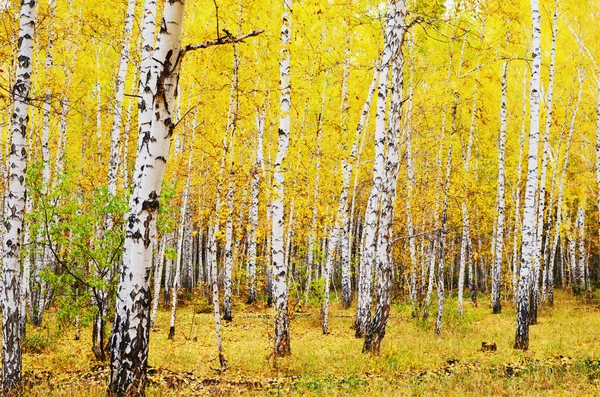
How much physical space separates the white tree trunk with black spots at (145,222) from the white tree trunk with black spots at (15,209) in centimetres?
227

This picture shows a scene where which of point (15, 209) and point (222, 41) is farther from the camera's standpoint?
point (15, 209)

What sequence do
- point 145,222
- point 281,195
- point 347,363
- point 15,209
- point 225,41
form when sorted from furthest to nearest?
point 281,195 < point 347,363 < point 15,209 < point 145,222 < point 225,41

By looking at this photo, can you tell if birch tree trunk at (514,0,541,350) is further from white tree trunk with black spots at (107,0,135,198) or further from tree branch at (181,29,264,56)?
white tree trunk with black spots at (107,0,135,198)

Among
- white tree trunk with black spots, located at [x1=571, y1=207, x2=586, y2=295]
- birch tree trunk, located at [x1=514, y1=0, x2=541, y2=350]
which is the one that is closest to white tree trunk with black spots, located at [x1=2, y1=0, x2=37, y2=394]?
birch tree trunk, located at [x1=514, y1=0, x2=541, y2=350]

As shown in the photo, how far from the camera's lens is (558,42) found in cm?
1952

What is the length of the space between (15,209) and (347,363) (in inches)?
231

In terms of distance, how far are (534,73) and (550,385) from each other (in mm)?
6942

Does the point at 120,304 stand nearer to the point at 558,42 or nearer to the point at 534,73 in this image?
the point at 534,73

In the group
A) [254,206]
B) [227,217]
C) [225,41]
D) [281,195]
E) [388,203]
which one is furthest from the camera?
[254,206]

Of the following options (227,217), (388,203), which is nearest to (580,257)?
(388,203)

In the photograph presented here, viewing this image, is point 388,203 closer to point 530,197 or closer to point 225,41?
point 530,197

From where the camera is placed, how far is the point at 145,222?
4422 mm

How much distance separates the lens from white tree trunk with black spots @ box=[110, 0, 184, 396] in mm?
4375

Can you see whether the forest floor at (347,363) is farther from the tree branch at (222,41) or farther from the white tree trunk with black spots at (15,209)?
the tree branch at (222,41)
